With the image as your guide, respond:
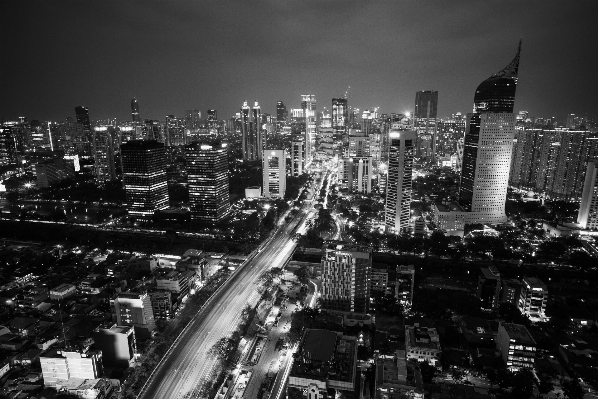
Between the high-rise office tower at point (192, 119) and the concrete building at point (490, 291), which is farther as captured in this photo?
the high-rise office tower at point (192, 119)

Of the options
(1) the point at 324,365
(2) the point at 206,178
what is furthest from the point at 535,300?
(2) the point at 206,178

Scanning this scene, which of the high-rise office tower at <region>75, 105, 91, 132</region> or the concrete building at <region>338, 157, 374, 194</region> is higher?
the high-rise office tower at <region>75, 105, 91, 132</region>

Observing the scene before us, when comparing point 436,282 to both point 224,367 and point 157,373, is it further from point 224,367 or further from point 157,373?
point 157,373

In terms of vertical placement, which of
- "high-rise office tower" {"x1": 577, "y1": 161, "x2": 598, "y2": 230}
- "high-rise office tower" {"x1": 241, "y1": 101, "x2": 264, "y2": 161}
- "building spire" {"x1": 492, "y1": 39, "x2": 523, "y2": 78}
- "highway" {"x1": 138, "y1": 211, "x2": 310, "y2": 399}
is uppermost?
"building spire" {"x1": 492, "y1": 39, "x2": 523, "y2": 78}

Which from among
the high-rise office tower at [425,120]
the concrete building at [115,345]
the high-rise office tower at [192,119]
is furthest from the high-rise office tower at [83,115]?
the concrete building at [115,345]

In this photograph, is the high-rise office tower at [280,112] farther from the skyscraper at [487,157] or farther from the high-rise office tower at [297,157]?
the skyscraper at [487,157]

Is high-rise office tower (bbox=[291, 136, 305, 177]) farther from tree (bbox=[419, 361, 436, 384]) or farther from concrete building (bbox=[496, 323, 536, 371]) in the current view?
tree (bbox=[419, 361, 436, 384])

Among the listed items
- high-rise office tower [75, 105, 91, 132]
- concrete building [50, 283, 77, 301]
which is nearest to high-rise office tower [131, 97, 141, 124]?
high-rise office tower [75, 105, 91, 132]

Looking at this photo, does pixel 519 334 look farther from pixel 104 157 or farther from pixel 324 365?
pixel 104 157
